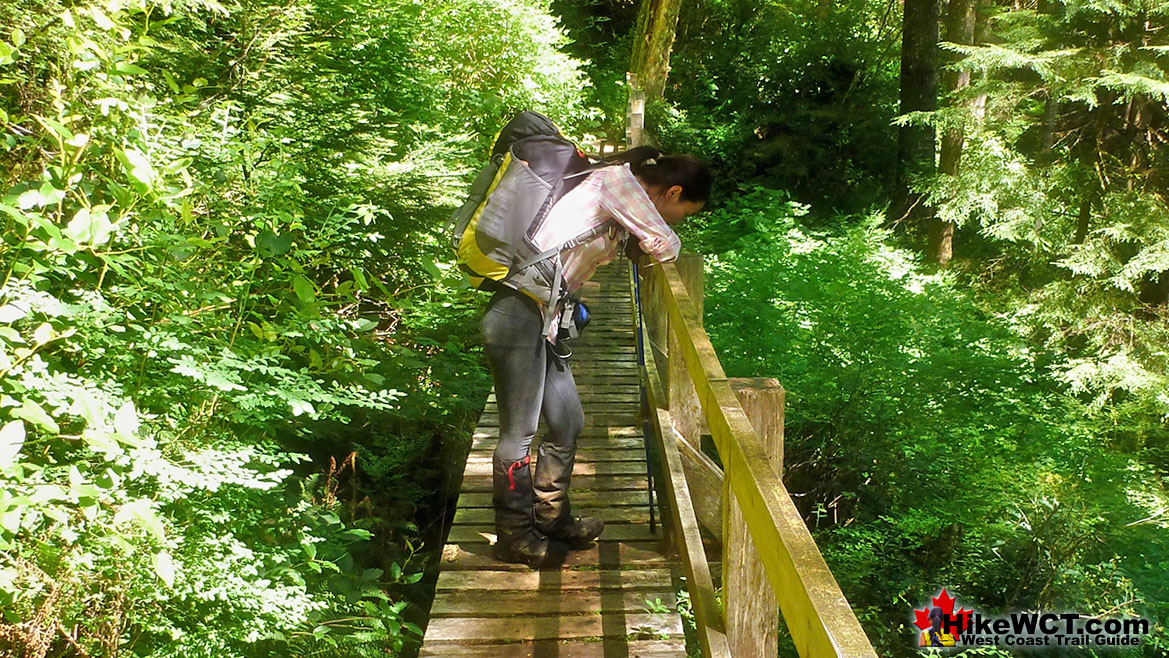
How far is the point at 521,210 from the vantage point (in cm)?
326

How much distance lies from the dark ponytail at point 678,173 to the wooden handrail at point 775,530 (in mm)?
548

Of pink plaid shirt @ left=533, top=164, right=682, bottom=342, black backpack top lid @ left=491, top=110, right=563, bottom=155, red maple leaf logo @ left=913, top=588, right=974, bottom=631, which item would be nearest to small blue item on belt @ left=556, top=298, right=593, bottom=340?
pink plaid shirt @ left=533, top=164, right=682, bottom=342

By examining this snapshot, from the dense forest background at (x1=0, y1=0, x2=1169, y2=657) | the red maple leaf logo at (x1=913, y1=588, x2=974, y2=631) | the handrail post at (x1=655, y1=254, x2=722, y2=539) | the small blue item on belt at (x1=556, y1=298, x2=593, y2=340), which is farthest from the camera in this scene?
the red maple leaf logo at (x1=913, y1=588, x2=974, y2=631)

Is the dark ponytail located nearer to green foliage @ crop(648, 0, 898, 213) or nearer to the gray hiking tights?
the gray hiking tights

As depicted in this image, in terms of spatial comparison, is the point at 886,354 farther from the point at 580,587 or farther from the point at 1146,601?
the point at 580,587

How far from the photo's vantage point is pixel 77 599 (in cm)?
285

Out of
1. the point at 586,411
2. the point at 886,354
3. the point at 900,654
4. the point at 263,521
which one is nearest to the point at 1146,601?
the point at 900,654

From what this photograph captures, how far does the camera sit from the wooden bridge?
6.40 feet

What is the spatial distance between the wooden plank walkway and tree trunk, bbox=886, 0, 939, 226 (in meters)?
10.8

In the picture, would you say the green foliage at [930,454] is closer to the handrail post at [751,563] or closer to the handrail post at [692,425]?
the handrail post at [692,425]

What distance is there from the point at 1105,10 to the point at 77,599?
9.90m

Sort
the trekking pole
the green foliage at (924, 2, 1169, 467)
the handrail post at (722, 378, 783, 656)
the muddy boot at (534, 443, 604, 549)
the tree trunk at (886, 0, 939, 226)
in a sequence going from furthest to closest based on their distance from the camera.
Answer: the tree trunk at (886, 0, 939, 226)
the green foliage at (924, 2, 1169, 467)
the trekking pole
the muddy boot at (534, 443, 604, 549)
the handrail post at (722, 378, 783, 656)

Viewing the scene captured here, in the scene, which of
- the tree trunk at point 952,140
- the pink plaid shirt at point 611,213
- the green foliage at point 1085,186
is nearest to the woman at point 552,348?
the pink plaid shirt at point 611,213

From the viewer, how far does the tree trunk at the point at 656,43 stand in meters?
17.4
